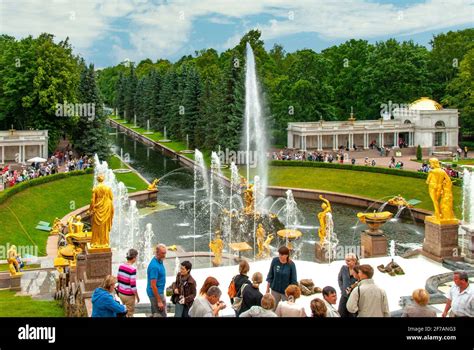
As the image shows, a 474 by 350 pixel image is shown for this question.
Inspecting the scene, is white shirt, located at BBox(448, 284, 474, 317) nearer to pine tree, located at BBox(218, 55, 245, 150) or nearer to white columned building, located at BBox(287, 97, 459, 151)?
pine tree, located at BBox(218, 55, 245, 150)

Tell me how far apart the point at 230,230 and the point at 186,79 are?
45.9m

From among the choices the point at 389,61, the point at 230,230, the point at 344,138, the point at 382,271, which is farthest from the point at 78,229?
the point at 389,61

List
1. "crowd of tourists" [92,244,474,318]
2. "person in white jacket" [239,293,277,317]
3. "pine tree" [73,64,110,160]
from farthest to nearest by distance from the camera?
1. "pine tree" [73,64,110,160]
2. "crowd of tourists" [92,244,474,318]
3. "person in white jacket" [239,293,277,317]

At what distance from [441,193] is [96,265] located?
1082 centimetres

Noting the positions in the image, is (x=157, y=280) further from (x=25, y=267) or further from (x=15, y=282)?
(x=25, y=267)

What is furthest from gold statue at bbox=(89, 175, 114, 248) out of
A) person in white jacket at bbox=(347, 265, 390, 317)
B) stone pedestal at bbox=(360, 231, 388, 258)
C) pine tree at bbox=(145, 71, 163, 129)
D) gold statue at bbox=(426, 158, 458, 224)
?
pine tree at bbox=(145, 71, 163, 129)

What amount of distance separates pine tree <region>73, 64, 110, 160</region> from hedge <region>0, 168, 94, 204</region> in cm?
570

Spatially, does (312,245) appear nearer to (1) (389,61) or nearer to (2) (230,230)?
(2) (230,230)

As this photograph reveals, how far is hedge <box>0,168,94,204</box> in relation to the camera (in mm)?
33522

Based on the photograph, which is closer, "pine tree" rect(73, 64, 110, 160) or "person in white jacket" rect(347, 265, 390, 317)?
"person in white jacket" rect(347, 265, 390, 317)

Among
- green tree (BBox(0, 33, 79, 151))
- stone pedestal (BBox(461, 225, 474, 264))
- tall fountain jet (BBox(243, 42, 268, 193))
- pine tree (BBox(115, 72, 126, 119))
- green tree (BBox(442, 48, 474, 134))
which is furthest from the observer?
pine tree (BBox(115, 72, 126, 119))

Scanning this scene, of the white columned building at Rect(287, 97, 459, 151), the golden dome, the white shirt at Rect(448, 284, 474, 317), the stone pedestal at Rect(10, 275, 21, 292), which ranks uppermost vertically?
the golden dome

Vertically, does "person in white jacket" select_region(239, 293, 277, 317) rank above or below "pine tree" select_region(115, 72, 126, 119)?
below

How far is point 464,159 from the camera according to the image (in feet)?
182
